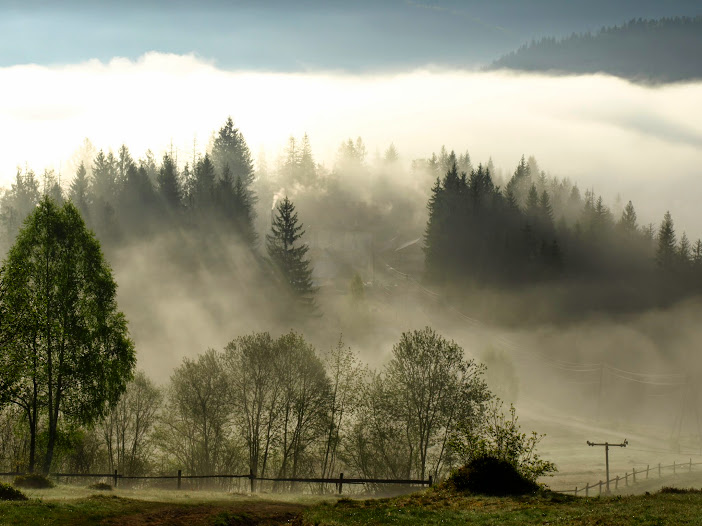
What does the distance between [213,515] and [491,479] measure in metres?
14.6

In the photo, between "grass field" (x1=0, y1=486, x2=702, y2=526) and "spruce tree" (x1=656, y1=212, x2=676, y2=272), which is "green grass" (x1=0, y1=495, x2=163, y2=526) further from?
"spruce tree" (x1=656, y1=212, x2=676, y2=272)

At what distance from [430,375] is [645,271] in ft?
470

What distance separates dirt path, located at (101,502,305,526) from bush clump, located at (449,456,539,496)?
8.86m

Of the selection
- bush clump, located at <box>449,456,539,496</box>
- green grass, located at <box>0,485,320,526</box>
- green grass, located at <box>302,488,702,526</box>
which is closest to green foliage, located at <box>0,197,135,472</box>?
green grass, located at <box>0,485,320,526</box>

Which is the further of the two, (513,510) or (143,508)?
(143,508)

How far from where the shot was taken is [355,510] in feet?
104

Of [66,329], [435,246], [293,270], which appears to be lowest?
[66,329]

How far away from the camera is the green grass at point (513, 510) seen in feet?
83.2

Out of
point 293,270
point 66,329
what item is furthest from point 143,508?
point 293,270

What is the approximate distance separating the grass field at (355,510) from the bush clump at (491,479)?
1.19 meters

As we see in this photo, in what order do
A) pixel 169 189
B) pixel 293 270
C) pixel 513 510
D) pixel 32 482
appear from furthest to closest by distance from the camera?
pixel 169 189 → pixel 293 270 → pixel 32 482 → pixel 513 510

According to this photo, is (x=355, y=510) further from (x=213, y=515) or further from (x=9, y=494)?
(x=9, y=494)

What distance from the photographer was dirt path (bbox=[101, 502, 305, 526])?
2916 cm

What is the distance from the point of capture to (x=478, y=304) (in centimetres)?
16362
